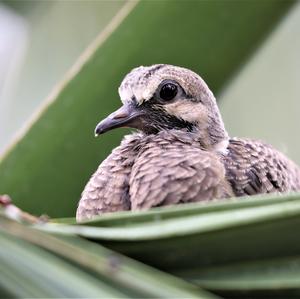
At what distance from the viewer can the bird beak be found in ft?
6.05

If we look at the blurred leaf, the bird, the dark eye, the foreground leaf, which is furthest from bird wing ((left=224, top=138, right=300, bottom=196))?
the blurred leaf

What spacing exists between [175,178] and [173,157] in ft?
0.33

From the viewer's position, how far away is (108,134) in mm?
2164

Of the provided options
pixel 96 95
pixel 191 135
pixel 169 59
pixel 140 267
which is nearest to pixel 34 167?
pixel 96 95

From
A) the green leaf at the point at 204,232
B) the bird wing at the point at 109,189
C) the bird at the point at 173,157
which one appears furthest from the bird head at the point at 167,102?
the green leaf at the point at 204,232

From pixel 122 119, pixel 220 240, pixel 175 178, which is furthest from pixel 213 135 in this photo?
pixel 220 240

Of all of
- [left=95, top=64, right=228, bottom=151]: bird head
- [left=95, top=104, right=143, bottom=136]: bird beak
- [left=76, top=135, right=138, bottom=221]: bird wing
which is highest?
[left=95, top=64, right=228, bottom=151]: bird head

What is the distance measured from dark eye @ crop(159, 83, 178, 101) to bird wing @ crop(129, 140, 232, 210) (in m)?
0.23

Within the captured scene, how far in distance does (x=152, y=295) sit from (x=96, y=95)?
114cm

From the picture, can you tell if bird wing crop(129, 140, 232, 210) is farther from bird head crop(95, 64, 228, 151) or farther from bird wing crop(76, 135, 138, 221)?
bird head crop(95, 64, 228, 151)

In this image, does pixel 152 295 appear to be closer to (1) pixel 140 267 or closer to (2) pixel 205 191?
(1) pixel 140 267

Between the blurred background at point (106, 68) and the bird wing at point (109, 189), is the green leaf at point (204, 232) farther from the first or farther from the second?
the blurred background at point (106, 68)

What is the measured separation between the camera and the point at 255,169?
6.07 ft

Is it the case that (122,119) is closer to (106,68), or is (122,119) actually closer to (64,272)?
(106,68)
